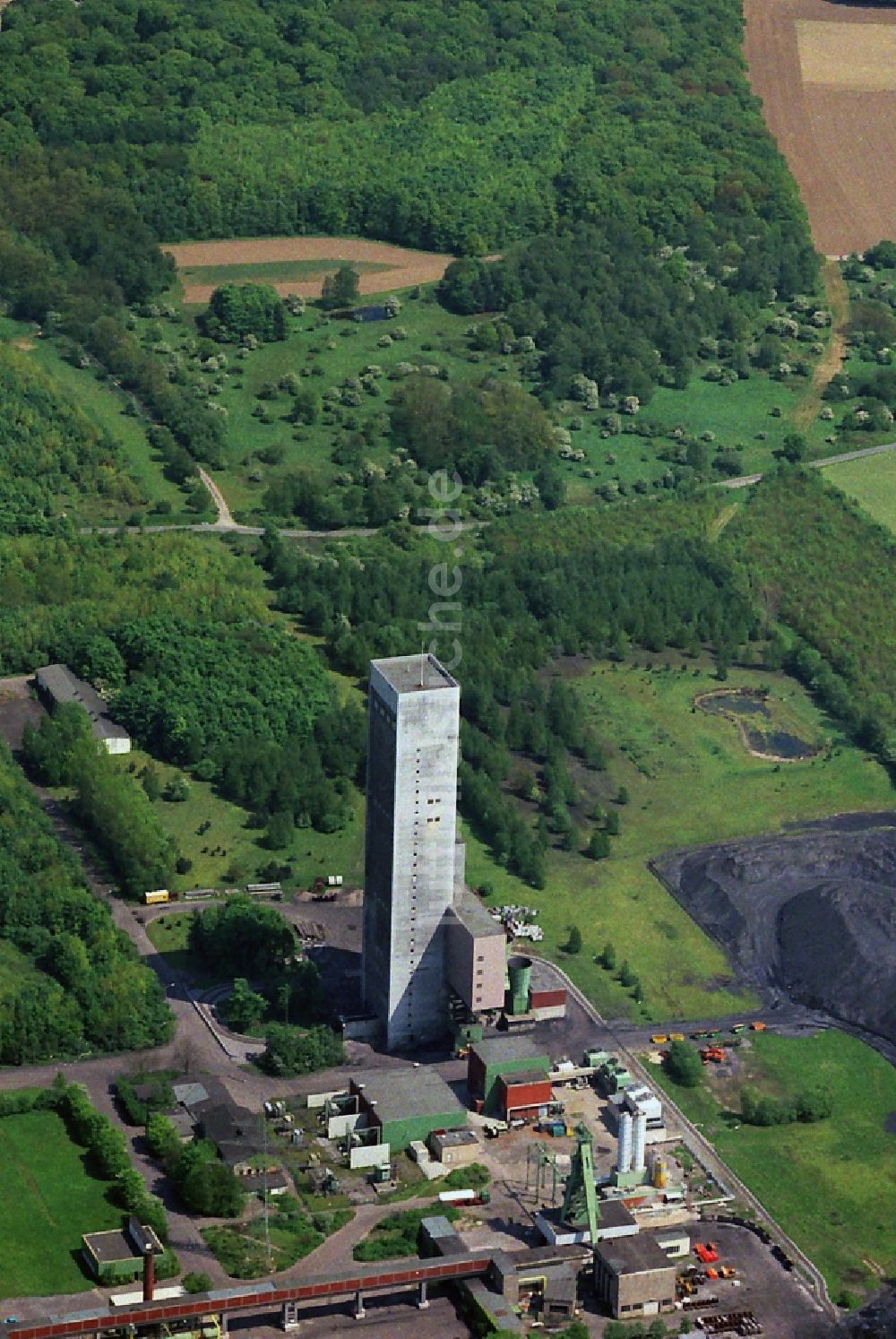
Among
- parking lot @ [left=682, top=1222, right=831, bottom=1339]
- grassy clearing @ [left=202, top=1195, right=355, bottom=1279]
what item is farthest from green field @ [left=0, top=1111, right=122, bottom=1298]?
parking lot @ [left=682, top=1222, right=831, bottom=1339]

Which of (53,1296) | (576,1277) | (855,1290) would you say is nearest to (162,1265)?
(53,1296)

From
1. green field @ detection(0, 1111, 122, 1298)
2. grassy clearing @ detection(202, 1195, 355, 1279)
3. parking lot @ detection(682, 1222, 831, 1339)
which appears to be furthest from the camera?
grassy clearing @ detection(202, 1195, 355, 1279)

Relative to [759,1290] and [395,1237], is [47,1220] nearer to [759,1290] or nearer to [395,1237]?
[395,1237]

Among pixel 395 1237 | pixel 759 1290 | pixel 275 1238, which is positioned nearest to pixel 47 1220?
pixel 275 1238

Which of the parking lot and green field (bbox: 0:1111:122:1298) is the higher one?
green field (bbox: 0:1111:122:1298)

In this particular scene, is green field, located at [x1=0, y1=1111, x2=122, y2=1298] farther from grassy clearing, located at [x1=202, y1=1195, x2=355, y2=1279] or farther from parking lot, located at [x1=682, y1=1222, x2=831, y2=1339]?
parking lot, located at [x1=682, y1=1222, x2=831, y2=1339]

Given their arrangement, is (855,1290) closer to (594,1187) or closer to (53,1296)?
Result: (594,1187)

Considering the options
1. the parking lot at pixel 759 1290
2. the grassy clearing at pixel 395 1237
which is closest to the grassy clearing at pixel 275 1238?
the grassy clearing at pixel 395 1237

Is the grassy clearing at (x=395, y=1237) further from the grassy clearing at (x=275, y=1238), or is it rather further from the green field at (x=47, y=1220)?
the green field at (x=47, y=1220)
